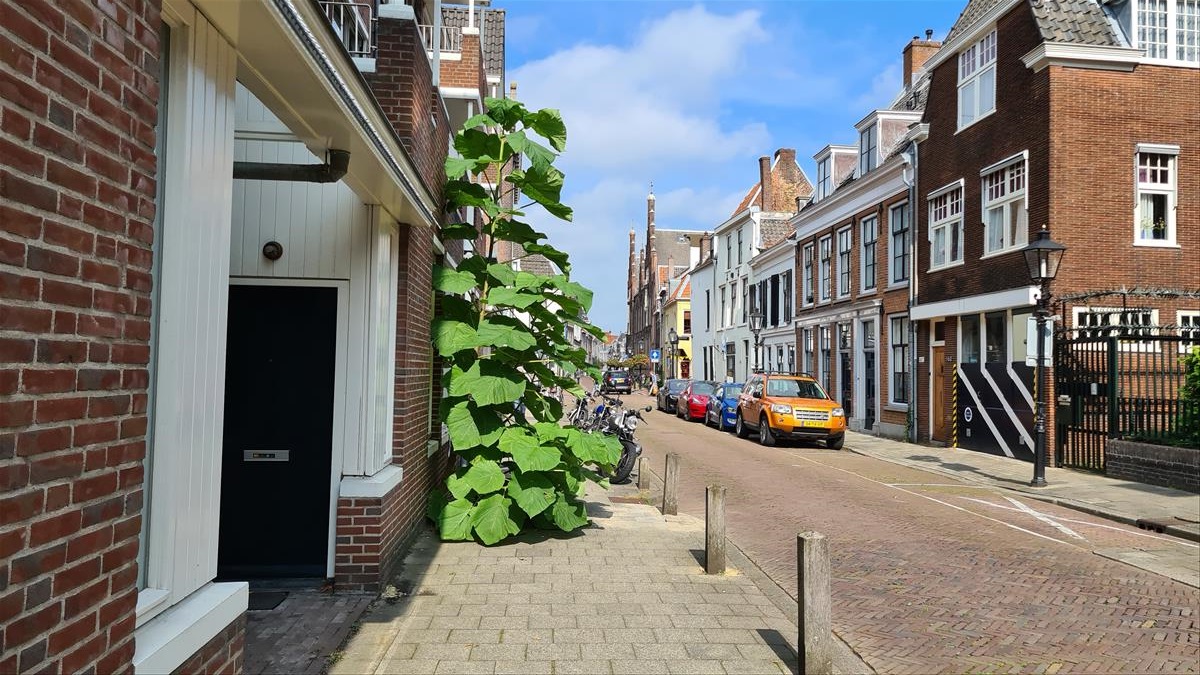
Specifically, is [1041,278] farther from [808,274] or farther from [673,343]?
[673,343]

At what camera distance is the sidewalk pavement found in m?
4.55

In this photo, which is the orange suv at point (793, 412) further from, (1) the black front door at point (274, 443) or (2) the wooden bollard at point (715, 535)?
(1) the black front door at point (274, 443)

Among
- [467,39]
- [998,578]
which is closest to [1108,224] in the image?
[998,578]

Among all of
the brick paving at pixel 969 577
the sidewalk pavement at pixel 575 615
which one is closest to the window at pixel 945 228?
the brick paving at pixel 969 577

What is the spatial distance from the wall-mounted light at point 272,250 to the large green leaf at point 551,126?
2722mm

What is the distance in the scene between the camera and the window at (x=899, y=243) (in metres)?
21.8

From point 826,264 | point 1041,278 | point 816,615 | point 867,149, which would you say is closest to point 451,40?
point 1041,278

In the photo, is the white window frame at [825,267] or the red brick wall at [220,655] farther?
the white window frame at [825,267]

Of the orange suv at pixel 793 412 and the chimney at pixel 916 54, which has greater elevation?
the chimney at pixel 916 54

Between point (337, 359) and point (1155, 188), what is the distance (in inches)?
665

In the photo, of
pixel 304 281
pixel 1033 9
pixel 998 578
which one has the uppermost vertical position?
pixel 1033 9

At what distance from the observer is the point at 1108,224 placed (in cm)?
1548

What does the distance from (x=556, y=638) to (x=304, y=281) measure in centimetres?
321

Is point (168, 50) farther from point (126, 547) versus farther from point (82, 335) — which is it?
point (126, 547)
